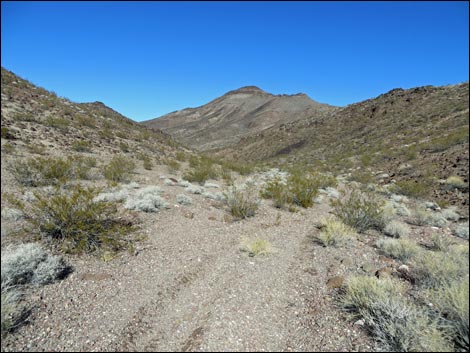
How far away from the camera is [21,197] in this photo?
545 centimetres

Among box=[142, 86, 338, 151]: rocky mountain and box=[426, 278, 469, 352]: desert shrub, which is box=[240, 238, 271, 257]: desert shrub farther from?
box=[142, 86, 338, 151]: rocky mountain

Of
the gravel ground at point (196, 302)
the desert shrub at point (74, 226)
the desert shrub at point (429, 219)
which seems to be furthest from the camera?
the desert shrub at point (429, 219)

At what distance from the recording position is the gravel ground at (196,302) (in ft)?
8.55

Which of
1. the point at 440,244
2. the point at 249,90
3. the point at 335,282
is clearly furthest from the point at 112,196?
the point at 249,90

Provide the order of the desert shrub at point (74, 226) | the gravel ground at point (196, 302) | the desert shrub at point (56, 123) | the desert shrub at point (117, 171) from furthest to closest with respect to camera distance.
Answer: the desert shrub at point (56, 123) → the desert shrub at point (117, 171) → the desert shrub at point (74, 226) → the gravel ground at point (196, 302)

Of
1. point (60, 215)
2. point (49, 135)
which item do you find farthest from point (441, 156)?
point (49, 135)

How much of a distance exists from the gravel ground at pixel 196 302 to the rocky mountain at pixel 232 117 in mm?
52469

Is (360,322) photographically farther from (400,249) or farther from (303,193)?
(303,193)

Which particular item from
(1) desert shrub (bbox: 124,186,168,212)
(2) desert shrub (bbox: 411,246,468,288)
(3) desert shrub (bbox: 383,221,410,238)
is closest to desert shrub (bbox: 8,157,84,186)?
(1) desert shrub (bbox: 124,186,168,212)

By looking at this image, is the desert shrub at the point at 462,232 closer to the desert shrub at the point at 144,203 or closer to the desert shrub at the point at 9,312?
the desert shrub at the point at 144,203

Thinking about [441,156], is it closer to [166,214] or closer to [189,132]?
[166,214]

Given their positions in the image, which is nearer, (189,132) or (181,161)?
(181,161)

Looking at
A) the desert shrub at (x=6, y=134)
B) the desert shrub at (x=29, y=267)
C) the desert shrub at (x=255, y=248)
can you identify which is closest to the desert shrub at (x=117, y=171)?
the desert shrub at (x=6, y=134)

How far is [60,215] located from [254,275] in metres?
3.48
